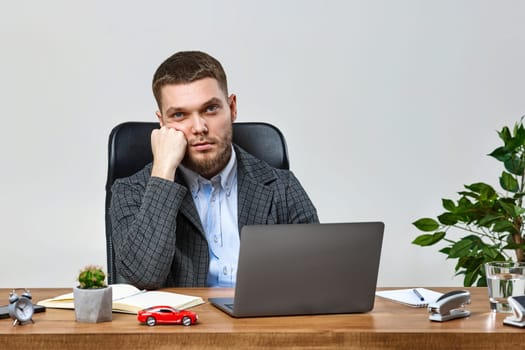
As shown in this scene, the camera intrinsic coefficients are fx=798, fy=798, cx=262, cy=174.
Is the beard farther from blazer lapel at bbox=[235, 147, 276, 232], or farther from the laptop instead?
the laptop

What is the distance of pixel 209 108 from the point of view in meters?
2.19

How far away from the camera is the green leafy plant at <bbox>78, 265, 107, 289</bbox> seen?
1.49 meters

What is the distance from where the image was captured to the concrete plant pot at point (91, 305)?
147 cm

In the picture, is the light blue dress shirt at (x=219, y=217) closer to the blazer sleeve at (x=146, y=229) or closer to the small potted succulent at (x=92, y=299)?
the blazer sleeve at (x=146, y=229)

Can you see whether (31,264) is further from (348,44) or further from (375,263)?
(375,263)

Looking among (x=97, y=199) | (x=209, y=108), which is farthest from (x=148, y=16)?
(x=209, y=108)

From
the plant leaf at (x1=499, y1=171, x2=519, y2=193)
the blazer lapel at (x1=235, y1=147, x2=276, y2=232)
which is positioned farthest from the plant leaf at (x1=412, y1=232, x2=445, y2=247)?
the blazer lapel at (x1=235, y1=147, x2=276, y2=232)

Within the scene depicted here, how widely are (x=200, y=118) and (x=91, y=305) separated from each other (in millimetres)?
814

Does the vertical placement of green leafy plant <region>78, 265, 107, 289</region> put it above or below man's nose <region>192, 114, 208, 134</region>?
below

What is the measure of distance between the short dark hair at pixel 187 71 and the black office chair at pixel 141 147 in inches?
7.1

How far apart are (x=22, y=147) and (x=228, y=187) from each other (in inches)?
56.5

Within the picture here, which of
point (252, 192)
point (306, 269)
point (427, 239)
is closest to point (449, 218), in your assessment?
point (427, 239)

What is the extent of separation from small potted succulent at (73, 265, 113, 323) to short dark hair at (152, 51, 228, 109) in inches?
32.2

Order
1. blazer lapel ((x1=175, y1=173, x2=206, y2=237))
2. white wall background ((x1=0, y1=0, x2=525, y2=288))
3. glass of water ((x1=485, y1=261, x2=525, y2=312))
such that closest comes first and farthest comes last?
1. glass of water ((x1=485, y1=261, x2=525, y2=312))
2. blazer lapel ((x1=175, y1=173, x2=206, y2=237))
3. white wall background ((x1=0, y1=0, x2=525, y2=288))
